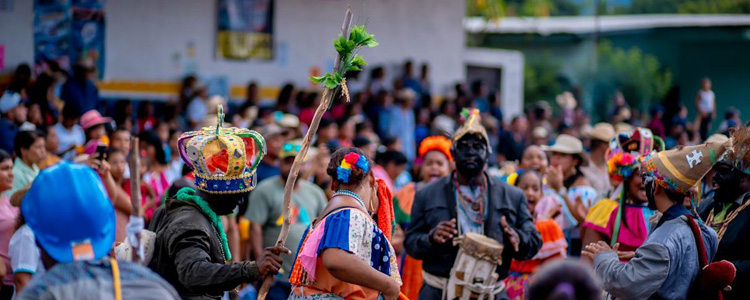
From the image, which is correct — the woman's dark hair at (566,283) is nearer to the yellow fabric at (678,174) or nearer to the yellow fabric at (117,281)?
the yellow fabric at (117,281)

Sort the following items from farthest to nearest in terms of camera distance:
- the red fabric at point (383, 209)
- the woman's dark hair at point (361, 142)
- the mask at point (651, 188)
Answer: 1. the woman's dark hair at point (361, 142)
2. the red fabric at point (383, 209)
3. the mask at point (651, 188)

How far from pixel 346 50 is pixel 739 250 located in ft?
10.1

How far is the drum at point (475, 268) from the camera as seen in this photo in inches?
287

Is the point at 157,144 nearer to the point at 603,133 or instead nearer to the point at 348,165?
the point at 603,133

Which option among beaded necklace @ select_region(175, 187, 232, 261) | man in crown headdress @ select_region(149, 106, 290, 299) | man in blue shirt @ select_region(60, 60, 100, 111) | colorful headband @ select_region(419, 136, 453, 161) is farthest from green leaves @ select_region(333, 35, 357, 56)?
man in blue shirt @ select_region(60, 60, 100, 111)

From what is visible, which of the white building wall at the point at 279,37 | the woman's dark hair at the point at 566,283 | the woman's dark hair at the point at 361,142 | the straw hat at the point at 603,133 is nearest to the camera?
the woman's dark hair at the point at 566,283

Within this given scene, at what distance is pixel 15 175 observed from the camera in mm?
8602

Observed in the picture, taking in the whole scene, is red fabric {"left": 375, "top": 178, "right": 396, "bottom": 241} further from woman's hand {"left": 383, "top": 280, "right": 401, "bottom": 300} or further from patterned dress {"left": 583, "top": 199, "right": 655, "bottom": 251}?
patterned dress {"left": 583, "top": 199, "right": 655, "bottom": 251}

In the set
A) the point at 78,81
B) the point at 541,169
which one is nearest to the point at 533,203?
the point at 541,169

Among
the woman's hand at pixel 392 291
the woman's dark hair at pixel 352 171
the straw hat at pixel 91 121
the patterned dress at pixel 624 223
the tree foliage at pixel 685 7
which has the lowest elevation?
the woman's hand at pixel 392 291

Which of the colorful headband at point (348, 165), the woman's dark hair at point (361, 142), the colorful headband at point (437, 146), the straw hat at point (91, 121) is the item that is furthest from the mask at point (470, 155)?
the straw hat at point (91, 121)

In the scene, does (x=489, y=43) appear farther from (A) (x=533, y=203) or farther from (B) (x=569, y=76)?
(A) (x=533, y=203)

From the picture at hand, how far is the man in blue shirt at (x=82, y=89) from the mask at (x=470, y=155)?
23.6ft

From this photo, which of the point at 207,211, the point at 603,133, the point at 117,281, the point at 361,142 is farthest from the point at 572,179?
the point at 117,281
